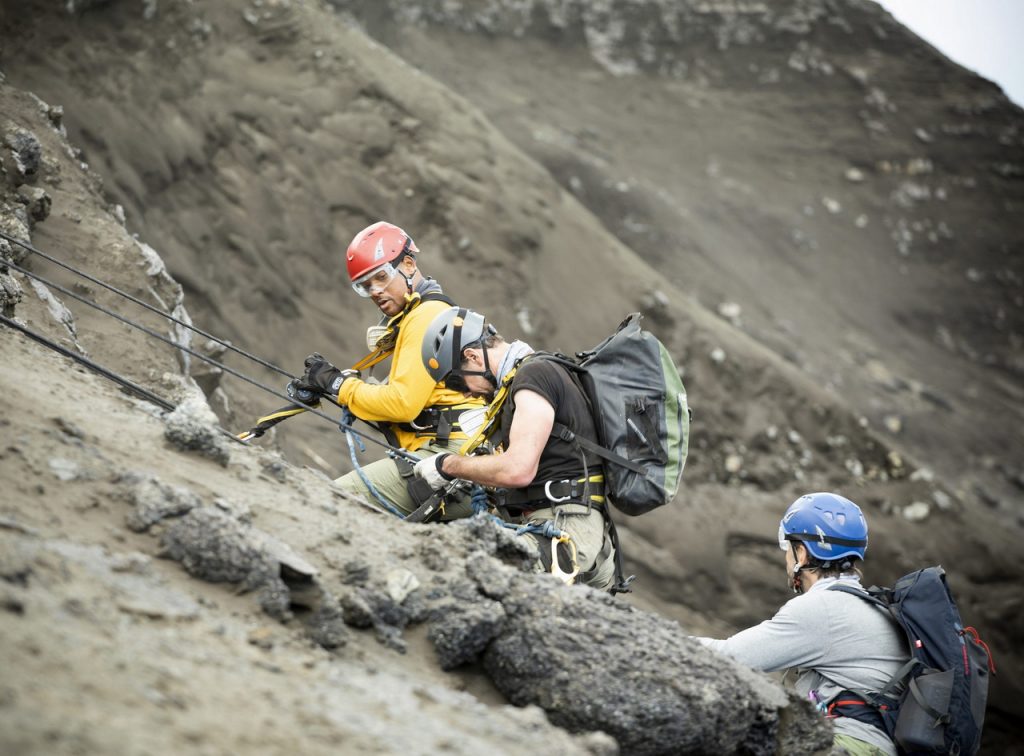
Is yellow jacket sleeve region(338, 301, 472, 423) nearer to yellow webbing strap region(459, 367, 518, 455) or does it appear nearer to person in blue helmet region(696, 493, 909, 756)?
yellow webbing strap region(459, 367, 518, 455)

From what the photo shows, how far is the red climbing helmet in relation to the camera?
5.38 m

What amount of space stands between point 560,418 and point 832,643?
163 centimetres

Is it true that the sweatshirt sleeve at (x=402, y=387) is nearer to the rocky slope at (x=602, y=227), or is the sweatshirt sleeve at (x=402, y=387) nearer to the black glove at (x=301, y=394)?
the black glove at (x=301, y=394)

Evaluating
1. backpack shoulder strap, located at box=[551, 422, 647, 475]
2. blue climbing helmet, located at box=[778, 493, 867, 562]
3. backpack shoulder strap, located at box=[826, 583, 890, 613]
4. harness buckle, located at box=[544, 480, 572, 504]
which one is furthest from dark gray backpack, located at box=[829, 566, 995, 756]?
harness buckle, located at box=[544, 480, 572, 504]

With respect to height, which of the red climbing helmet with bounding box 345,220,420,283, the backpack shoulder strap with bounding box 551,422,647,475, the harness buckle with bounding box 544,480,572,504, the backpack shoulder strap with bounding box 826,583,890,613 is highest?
the red climbing helmet with bounding box 345,220,420,283

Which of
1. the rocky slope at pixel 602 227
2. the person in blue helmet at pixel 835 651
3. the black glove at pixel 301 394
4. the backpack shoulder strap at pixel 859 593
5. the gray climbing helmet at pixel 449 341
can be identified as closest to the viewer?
the person in blue helmet at pixel 835 651

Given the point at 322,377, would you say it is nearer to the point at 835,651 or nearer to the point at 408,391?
the point at 408,391

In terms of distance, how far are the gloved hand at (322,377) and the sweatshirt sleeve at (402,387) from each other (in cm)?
6

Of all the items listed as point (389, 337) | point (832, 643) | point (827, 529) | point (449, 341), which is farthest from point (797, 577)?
point (389, 337)

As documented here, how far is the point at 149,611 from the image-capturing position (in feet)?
8.52

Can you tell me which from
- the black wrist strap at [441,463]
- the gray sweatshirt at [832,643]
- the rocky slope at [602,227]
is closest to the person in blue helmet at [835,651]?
the gray sweatshirt at [832,643]

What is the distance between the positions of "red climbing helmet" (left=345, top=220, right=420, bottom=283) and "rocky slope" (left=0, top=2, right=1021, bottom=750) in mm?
1598

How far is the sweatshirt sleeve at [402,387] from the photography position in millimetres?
5059

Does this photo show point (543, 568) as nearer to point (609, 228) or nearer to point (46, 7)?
point (46, 7)
